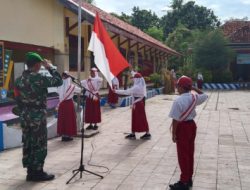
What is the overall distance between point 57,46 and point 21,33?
95.5 inches

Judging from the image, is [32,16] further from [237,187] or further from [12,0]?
[237,187]

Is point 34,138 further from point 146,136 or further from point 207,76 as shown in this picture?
point 207,76

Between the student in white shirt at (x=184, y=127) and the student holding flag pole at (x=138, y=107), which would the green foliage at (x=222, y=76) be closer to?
the student holding flag pole at (x=138, y=107)

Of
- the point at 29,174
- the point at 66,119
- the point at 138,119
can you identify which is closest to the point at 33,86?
the point at 29,174

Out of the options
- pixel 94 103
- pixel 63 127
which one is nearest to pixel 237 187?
pixel 63 127

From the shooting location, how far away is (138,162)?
286 inches

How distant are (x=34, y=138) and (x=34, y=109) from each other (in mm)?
435

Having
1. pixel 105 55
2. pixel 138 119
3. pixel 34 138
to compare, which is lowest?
pixel 138 119

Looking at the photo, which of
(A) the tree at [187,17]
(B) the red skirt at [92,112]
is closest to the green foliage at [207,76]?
(B) the red skirt at [92,112]

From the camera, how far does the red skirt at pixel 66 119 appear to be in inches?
368

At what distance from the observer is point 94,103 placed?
11.0 meters

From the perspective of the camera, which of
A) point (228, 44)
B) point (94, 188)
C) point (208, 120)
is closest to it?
point (94, 188)

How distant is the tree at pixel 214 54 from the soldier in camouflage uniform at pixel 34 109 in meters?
31.3

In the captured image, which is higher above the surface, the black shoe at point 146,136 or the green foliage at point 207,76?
the green foliage at point 207,76
